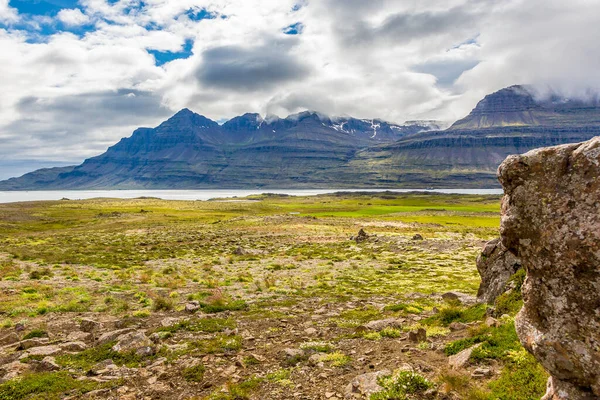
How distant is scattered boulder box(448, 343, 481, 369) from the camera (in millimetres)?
10336

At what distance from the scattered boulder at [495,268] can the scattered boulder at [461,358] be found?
19.6ft

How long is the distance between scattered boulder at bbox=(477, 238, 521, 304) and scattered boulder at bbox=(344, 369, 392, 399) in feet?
28.0

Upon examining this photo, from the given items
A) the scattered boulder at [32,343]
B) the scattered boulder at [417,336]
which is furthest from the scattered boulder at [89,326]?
the scattered boulder at [417,336]

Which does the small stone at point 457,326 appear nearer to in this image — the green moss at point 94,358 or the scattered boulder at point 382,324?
the scattered boulder at point 382,324

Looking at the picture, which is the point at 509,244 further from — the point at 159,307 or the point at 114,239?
the point at 114,239

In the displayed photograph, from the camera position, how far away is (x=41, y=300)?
22.1m

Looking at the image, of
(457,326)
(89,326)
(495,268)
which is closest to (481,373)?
(457,326)

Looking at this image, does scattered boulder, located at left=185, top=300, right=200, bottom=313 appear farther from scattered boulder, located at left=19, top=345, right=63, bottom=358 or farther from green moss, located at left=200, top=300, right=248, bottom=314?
scattered boulder, located at left=19, top=345, right=63, bottom=358

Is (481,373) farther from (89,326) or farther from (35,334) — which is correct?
(35,334)

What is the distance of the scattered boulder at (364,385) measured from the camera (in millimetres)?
9461

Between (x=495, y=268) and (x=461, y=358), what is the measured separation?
7819mm

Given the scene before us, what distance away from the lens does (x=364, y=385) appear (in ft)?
32.2

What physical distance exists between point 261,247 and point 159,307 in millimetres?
34402

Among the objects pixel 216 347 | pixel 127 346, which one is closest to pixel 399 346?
pixel 216 347
